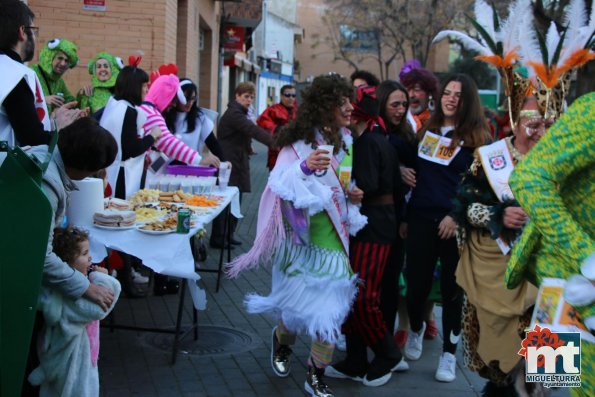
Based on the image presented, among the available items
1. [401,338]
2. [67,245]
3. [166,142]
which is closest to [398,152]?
[401,338]

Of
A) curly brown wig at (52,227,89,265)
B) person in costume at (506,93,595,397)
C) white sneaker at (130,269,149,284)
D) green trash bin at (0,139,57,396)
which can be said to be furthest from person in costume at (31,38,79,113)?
person in costume at (506,93,595,397)

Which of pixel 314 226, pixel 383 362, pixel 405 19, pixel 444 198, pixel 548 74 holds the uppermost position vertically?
pixel 405 19

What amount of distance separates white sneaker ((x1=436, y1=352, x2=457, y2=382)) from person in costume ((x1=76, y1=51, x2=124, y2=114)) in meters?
4.05

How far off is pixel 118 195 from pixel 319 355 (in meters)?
2.50

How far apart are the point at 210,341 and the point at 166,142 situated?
2.05m

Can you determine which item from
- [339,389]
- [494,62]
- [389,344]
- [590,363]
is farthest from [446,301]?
[590,363]

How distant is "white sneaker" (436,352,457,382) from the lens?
203 inches

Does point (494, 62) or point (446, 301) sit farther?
point (446, 301)

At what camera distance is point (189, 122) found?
26.1ft

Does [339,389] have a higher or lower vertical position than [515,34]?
lower

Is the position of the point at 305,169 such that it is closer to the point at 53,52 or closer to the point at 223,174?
the point at 223,174

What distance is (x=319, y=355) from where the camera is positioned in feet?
15.3

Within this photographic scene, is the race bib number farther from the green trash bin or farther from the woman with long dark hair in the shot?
the green trash bin

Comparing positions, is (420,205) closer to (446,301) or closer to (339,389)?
(446,301)
